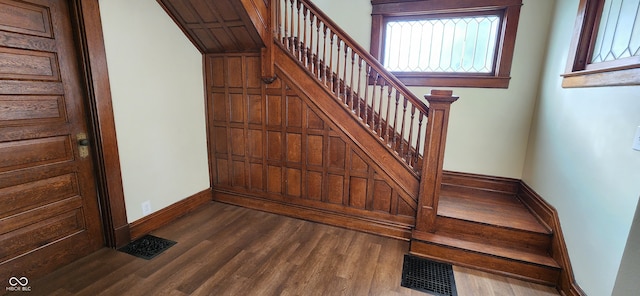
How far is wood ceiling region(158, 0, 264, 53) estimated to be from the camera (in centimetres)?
239

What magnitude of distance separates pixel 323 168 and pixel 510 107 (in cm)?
214

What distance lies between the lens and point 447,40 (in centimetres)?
309

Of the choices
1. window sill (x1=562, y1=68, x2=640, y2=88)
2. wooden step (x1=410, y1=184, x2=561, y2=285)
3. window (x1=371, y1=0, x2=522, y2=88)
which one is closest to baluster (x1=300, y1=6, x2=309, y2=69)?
window (x1=371, y1=0, x2=522, y2=88)

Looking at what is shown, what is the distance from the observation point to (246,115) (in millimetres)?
3027

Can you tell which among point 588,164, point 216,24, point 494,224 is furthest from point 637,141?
point 216,24

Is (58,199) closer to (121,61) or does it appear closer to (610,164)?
(121,61)

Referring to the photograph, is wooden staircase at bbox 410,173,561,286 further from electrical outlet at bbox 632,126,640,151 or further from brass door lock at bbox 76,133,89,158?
brass door lock at bbox 76,133,89,158

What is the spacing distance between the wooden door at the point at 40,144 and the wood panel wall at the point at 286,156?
1285mm

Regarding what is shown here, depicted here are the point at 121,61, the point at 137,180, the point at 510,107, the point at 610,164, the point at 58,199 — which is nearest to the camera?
the point at 610,164

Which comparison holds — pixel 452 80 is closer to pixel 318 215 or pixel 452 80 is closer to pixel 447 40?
pixel 447 40

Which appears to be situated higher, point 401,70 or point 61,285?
point 401,70

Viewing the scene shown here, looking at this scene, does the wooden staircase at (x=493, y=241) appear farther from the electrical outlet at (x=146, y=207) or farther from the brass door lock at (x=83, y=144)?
the brass door lock at (x=83, y=144)

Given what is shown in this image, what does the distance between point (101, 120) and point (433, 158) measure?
107 inches

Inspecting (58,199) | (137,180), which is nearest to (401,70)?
(137,180)
